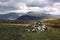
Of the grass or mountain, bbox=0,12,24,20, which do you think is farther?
mountain, bbox=0,12,24,20

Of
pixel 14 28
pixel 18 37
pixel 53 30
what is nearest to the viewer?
pixel 18 37

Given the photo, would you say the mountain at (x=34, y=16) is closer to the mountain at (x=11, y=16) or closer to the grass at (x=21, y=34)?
the mountain at (x=11, y=16)

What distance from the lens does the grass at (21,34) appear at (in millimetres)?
8844

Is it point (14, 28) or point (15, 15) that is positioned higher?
point (15, 15)

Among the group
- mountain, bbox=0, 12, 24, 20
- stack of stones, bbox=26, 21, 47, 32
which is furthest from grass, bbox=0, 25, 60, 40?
mountain, bbox=0, 12, 24, 20

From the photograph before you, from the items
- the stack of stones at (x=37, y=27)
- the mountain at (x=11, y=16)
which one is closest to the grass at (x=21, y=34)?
the stack of stones at (x=37, y=27)

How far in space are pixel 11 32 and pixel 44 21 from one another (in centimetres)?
186

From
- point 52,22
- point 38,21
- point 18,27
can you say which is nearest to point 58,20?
point 52,22

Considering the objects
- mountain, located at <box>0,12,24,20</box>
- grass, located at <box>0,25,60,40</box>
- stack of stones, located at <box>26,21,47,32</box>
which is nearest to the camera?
grass, located at <box>0,25,60,40</box>

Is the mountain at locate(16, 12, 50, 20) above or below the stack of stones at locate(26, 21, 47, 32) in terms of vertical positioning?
above

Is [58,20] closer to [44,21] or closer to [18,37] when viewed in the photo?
[44,21]

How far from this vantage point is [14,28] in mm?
10086

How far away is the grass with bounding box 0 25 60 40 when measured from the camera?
8844 millimetres

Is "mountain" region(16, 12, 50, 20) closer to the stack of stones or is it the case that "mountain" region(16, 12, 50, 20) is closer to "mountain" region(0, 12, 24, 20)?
"mountain" region(0, 12, 24, 20)
